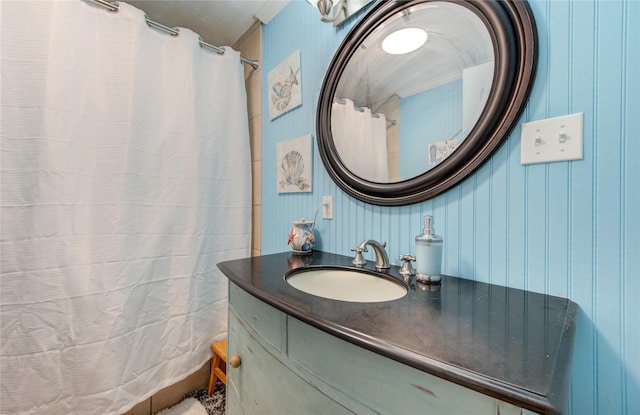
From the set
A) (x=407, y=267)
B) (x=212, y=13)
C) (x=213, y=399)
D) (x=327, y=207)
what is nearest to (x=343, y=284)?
(x=407, y=267)

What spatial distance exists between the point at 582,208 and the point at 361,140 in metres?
0.67

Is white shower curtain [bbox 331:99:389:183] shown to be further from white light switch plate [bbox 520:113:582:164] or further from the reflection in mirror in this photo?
white light switch plate [bbox 520:113:582:164]

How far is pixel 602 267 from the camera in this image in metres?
0.52

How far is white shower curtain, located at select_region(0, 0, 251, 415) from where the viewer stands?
3.01ft

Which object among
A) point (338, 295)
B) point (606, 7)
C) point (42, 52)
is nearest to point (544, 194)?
point (606, 7)

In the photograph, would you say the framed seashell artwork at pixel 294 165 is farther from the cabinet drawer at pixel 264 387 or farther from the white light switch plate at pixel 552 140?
the white light switch plate at pixel 552 140

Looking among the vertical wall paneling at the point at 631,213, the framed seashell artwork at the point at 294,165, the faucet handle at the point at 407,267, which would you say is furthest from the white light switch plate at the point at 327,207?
the vertical wall paneling at the point at 631,213

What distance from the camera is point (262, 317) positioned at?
648 millimetres

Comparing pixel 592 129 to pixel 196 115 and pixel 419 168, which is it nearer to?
pixel 419 168

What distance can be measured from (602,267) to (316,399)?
2.17 feet

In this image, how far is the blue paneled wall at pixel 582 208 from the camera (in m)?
0.49

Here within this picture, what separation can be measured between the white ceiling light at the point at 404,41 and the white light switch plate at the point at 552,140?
441 millimetres

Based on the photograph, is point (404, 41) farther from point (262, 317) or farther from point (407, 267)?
point (262, 317)

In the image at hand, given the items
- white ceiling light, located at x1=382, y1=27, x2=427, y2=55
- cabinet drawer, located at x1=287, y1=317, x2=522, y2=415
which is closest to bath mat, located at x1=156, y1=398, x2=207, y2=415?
cabinet drawer, located at x1=287, y1=317, x2=522, y2=415
